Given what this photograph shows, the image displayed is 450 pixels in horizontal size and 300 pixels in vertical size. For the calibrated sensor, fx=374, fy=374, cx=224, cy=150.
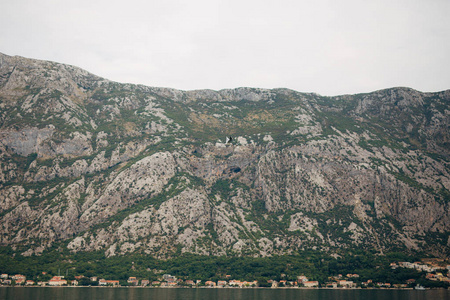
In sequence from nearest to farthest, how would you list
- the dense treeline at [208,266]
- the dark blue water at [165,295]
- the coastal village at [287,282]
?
the dark blue water at [165,295], the coastal village at [287,282], the dense treeline at [208,266]

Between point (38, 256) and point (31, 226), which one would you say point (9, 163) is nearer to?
point (31, 226)

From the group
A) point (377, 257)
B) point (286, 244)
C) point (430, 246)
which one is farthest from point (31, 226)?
point (430, 246)

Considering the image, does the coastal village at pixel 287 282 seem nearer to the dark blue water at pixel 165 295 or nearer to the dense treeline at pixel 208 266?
the dense treeline at pixel 208 266

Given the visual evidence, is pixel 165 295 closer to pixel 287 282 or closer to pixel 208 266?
pixel 208 266

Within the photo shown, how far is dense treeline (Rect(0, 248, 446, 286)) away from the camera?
145 metres

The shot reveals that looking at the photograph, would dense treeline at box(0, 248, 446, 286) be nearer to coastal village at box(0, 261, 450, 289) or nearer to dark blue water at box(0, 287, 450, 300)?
coastal village at box(0, 261, 450, 289)

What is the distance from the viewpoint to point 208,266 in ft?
509

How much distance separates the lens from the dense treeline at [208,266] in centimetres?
14512

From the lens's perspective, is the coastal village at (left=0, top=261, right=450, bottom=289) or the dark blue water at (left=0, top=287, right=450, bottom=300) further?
the coastal village at (left=0, top=261, right=450, bottom=289)

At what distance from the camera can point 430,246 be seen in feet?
548

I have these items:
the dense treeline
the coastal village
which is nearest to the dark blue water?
the coastal village

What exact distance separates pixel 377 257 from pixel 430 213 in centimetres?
4158

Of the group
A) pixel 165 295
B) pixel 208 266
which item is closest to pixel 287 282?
pixel 208 266

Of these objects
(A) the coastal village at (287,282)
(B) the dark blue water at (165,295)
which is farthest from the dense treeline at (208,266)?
(B) the dark blue water at (165,295)
